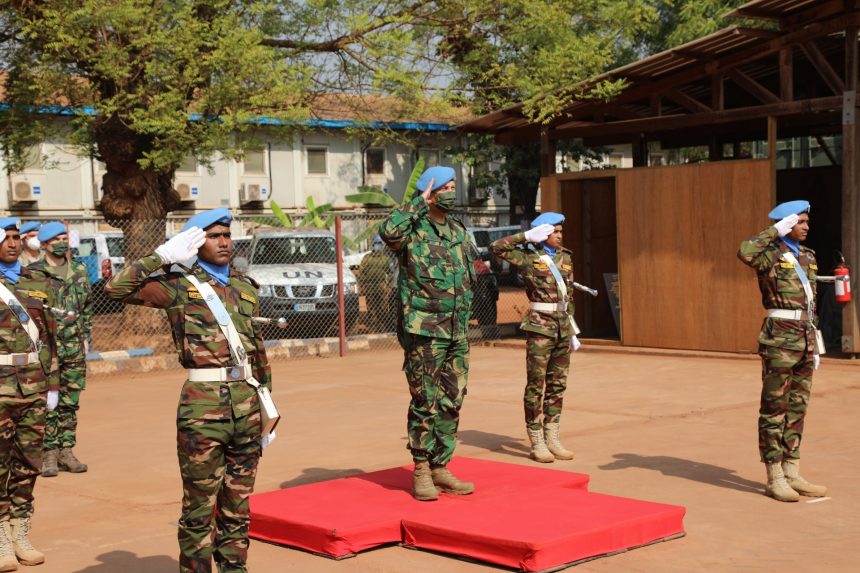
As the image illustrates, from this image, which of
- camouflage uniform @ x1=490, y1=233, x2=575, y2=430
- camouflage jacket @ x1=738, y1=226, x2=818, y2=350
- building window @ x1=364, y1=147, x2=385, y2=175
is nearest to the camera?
camouflage jacket @ x1=738, y1=226, x2=818, y2=350

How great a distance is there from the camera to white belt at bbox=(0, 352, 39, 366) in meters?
6.99

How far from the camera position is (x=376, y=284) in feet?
68.1

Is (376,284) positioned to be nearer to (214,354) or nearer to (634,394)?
(634,394)

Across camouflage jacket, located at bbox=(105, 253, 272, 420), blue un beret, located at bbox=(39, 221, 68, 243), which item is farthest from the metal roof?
camouflage jacket, located at bbox=(105, 253, 272, 420)

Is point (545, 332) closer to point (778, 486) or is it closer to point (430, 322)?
point (430, 322)

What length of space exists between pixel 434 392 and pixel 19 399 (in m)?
2.61

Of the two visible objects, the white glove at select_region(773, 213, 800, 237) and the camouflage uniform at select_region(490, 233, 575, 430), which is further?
the camouflage uniform at select_region(490, 233, 575, 430)

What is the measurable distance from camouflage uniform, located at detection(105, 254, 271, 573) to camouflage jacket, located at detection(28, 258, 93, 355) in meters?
4.21

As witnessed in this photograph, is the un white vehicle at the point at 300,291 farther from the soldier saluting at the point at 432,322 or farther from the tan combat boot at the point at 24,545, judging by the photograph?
the tan combat boot at the point at 24,545

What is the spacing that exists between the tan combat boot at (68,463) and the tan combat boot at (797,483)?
578 cm

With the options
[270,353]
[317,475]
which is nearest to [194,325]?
[317,475]

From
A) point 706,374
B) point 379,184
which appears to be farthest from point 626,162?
point 706,374

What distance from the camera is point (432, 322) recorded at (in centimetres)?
789

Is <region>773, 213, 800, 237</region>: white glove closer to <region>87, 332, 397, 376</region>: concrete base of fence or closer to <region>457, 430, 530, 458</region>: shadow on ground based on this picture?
<region>457, 430, 530, 458</region>: shadow on ground
